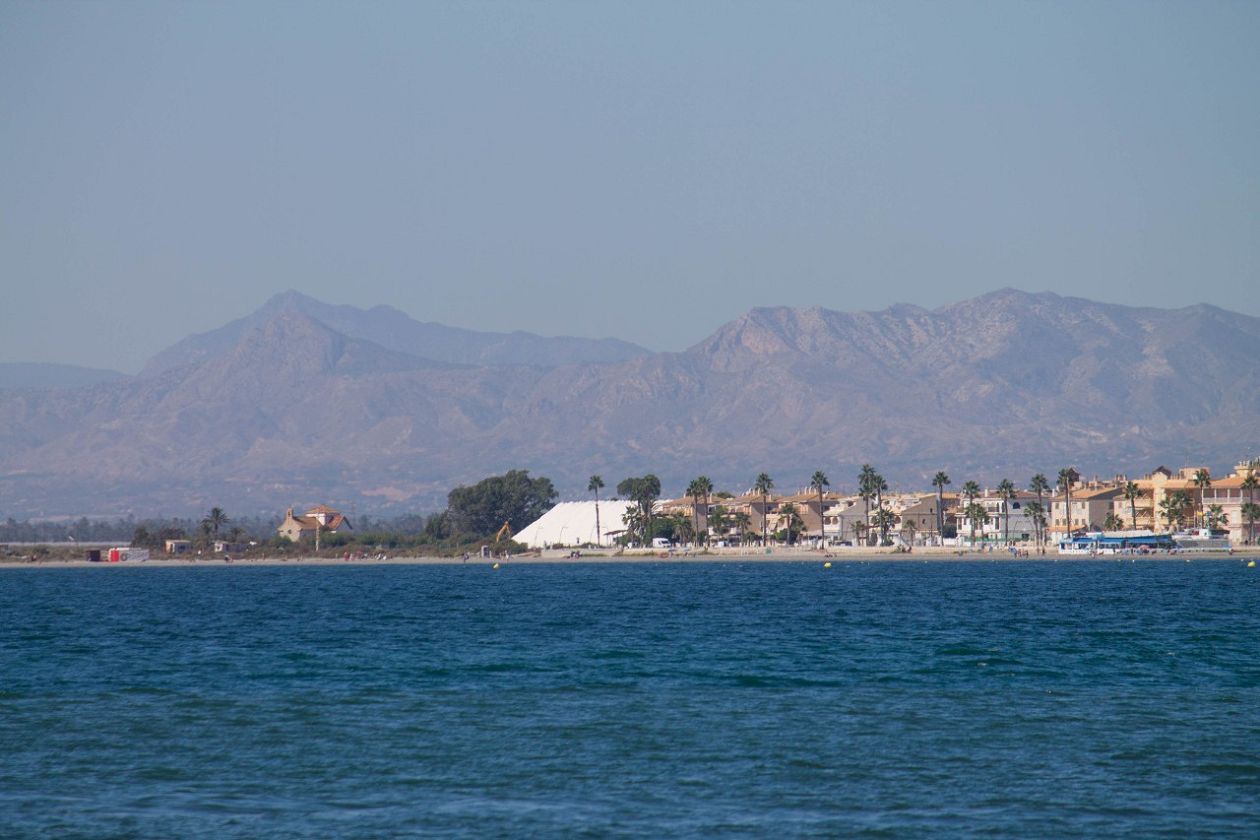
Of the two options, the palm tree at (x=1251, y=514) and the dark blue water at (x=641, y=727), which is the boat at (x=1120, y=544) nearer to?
the palm tree at (x=1251, y=514)

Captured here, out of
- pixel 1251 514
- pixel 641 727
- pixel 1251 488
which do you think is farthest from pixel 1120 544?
pixel 641 727

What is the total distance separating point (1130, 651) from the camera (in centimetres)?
5991

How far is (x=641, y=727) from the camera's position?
132 ft

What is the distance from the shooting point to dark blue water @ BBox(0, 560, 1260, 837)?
3025cm

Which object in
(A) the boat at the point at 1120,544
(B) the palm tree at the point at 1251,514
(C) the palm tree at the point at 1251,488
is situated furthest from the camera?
(C) the palm tree at the point at 1251,488

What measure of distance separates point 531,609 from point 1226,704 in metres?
57.1

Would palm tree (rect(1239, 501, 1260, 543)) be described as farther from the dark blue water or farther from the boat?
the dark blue water

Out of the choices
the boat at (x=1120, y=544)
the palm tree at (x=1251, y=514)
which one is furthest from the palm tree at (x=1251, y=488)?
the boat at (x=1120, y=544)

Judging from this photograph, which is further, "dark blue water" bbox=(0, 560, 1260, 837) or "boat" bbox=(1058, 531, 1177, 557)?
"boat" bbox=(1058, 531, 1177, 557)

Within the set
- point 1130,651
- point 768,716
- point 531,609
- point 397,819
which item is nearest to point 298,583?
point 531,609

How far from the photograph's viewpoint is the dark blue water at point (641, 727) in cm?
3025

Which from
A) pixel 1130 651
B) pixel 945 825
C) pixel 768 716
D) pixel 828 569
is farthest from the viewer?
pixel 828 569

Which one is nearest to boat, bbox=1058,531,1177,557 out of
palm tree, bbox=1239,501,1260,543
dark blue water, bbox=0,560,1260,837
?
palm tree, bbox=1239,501,1260,543

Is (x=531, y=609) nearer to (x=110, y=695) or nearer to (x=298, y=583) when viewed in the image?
(x=110, y=695)
